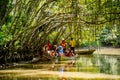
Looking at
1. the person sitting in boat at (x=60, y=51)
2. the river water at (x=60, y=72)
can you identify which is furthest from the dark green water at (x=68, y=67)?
the person sitting in boat at (x=60, y=51)

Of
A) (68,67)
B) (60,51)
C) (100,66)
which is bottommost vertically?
(100,66)

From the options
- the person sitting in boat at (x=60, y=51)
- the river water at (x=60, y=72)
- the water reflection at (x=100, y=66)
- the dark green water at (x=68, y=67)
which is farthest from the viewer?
the person sitting in boat at (x=60, y=51)

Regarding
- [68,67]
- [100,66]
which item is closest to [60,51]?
[100,66]

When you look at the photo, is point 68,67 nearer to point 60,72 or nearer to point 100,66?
point 100,66

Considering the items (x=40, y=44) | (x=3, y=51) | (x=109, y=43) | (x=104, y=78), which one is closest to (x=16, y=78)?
(x=104, y=78)

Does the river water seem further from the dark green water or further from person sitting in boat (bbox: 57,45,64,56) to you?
person sitting in boat (bbox: 57,45,64,56)

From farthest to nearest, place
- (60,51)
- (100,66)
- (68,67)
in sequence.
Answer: (60,51) → (100,66) → (68,67)

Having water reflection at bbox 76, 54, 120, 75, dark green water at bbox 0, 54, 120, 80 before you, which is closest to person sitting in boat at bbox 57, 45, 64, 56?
water reflection at bbox 76, 54, 120, 75

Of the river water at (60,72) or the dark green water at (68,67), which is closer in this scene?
the river water at (60,72)

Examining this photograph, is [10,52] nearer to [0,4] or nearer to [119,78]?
[0,4]

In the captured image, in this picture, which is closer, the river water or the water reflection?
the river water

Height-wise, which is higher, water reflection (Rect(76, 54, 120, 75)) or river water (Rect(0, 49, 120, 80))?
river water (Rect(0, 49, 120, 80))

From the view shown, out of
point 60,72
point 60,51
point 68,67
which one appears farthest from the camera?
point 60,51

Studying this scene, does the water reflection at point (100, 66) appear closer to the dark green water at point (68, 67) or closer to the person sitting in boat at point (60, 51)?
the dark green water at point (68, 67)
